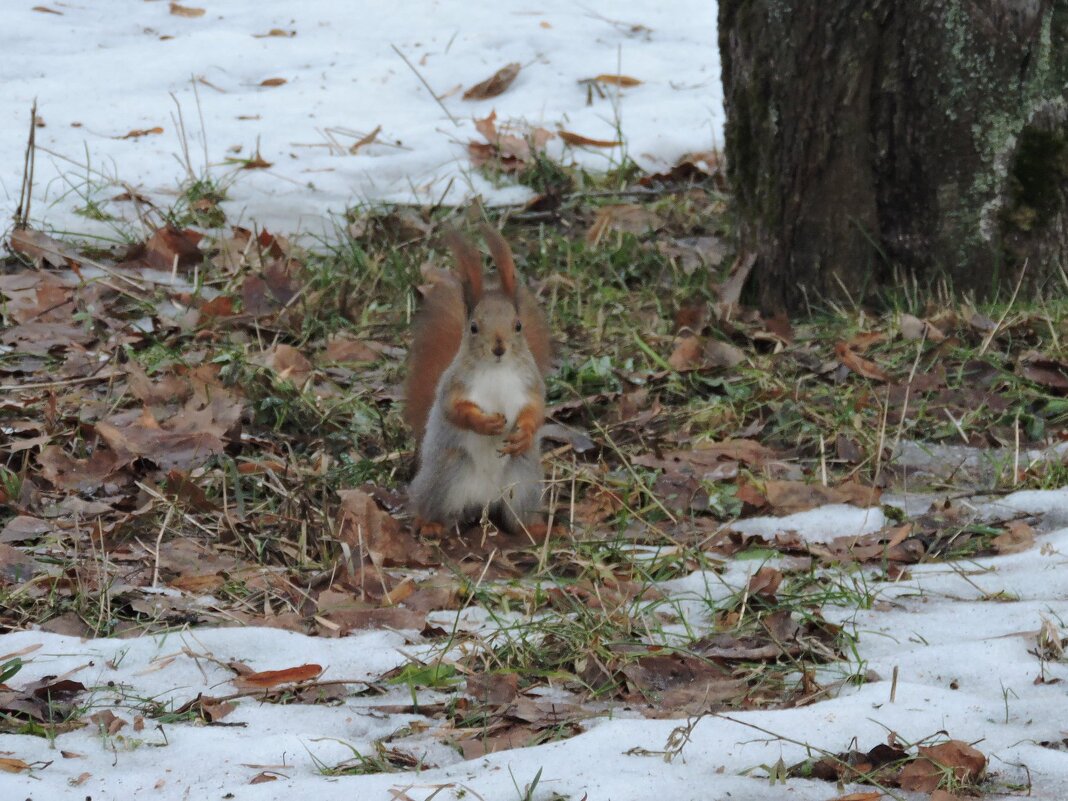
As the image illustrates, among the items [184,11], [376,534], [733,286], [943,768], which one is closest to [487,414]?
[376,534]

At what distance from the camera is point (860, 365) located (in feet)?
10.6

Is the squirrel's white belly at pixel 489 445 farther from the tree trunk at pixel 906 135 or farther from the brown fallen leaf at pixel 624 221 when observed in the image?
the brown fallen leaf at pixel 624 221

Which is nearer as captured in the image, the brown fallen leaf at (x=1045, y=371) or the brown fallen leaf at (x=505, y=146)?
the brown fallen leaf at (x=1045, y=371)

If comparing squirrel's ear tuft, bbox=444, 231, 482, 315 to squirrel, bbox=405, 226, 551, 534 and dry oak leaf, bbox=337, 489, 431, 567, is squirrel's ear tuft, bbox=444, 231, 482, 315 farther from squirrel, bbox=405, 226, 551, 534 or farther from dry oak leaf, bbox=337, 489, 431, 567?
dry oak leaf, bbox=337, 489, 431, 567

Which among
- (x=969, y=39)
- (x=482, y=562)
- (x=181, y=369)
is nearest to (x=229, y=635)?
(x=482, y=562)

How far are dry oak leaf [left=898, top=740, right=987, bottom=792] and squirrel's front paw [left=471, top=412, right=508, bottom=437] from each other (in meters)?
1.16

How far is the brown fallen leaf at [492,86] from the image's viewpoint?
5246 mm

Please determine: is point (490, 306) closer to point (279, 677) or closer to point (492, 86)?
point (279, 677)

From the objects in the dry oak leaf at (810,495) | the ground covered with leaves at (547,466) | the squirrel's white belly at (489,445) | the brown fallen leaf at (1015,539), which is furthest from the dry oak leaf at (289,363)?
the brown fallen leaf at (1015,539)

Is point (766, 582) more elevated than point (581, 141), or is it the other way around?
point (581, 141)

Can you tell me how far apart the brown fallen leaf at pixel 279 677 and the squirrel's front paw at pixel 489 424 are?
0.72m

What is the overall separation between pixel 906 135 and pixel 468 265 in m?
1.38

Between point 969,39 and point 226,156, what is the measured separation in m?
2.53

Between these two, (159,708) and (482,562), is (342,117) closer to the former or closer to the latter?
(482,562)
